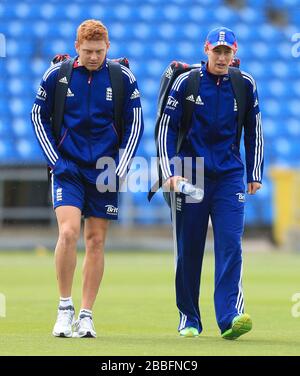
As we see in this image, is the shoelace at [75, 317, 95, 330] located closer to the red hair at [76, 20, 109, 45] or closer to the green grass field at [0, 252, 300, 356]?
the green grass field at [0, 252, 300, 356]


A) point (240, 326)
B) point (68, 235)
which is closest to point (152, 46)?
point (68, 235)

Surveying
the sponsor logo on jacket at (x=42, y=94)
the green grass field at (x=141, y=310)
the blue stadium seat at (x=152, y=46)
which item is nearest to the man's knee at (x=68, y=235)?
the green grass field at (x=141, y=310)

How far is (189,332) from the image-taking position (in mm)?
8898

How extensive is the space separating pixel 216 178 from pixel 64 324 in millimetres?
1633

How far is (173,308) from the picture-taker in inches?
462

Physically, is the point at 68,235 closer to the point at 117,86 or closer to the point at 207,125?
the point at 117,86

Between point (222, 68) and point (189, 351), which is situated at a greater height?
point (222, 68)

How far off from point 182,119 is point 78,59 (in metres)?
0.93

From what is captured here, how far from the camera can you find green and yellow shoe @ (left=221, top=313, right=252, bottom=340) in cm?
851

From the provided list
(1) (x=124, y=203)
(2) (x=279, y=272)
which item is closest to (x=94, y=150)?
(2) (x=279, y=272)

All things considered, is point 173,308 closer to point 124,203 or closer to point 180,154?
point 180,154

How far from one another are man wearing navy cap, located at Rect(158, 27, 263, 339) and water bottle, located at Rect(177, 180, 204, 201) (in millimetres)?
56

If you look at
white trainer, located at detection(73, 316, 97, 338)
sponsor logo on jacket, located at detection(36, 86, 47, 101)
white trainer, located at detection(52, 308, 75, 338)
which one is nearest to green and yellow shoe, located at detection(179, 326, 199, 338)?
white trainer, located at detection(73, 316, 97, 338)

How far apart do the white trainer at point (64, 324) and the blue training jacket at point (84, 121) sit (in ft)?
3.40
